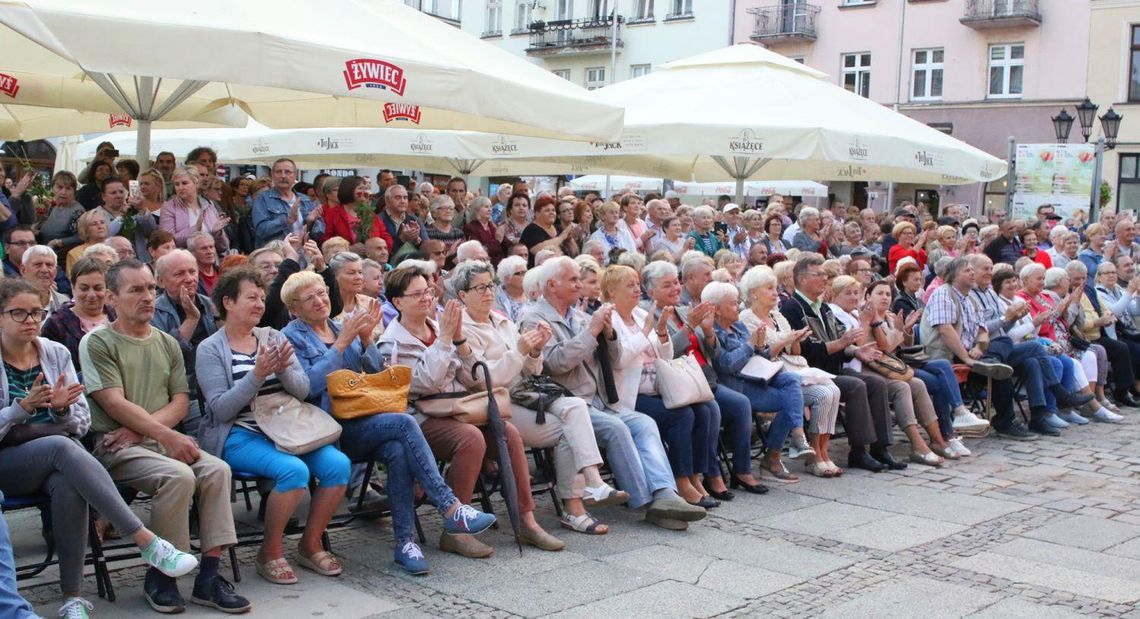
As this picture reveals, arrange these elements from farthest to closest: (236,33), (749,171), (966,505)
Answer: (749,171) → (966,505) → (236,33)

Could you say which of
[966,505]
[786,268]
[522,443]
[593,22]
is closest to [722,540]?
[522,443]

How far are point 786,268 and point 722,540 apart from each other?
3.36 metres

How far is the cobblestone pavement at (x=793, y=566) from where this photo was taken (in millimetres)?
5371

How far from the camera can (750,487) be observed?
7.80 m

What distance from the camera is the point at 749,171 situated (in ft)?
45.5

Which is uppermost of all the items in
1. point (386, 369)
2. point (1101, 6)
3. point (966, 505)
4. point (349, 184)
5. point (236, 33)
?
point (1101, 6)

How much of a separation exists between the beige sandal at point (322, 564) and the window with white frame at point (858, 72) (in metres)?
34.8

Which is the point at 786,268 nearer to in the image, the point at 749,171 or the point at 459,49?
the point at 459,49

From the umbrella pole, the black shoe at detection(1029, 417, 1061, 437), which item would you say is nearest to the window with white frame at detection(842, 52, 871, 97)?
the black shoe at detection(1029, 417, 1061, 437)

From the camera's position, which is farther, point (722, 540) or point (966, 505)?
point (966, 505)

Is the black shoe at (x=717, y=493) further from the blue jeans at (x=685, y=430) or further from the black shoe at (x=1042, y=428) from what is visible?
the black shoe at (x=1042, y=428)

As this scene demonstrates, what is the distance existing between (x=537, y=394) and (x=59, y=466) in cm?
262

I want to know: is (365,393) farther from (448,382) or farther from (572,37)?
(572,37)

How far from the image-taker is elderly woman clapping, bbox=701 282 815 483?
7984 millimetres
